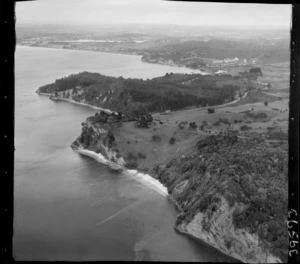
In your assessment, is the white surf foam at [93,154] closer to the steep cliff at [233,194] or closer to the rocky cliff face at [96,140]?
the rocky cliff face at [96,140]

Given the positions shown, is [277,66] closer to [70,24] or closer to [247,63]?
[247,63]

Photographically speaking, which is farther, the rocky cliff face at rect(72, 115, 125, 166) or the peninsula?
the rocky cliff face at rect(72, 115, 125, 166)

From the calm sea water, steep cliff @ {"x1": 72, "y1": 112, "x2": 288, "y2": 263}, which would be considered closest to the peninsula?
steep cliff @ {"x1": 72, "y1": 112, "x2": 288, "y2": 263}

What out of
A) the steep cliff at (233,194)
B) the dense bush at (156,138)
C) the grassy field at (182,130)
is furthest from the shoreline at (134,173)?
the dense bush at (156,138)

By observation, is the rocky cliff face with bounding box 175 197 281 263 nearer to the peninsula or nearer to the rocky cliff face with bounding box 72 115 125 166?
the peninsula

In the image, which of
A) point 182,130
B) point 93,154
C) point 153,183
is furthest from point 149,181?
point 93,154

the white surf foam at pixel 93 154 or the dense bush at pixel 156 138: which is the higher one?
the dense bush at pixel 156 138

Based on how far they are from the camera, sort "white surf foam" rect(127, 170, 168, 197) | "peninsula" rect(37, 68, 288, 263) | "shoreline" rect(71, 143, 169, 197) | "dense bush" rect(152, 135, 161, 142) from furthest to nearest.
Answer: "dense bush" rect(152, 135, 161, 142), "shoreline" rect(71, 143, 169, 197), "white surf foam" rect(127, 170, 168, 197), "peninsula" rect(37, 68, 288, 263)

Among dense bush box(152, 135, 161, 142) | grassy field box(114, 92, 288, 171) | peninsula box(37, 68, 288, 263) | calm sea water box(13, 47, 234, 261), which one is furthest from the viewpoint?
dense bush box(152, 135, 161, 142)

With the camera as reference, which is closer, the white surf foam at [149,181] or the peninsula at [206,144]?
the peninsula at [206,144]
